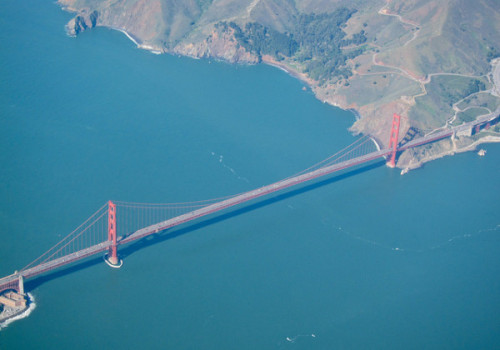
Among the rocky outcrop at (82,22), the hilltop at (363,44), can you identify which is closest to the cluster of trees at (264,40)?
the hilltop at (363,44)

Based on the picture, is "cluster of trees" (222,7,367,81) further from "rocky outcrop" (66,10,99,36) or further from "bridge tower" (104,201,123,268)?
"bridge tower" (104,201,123,268)

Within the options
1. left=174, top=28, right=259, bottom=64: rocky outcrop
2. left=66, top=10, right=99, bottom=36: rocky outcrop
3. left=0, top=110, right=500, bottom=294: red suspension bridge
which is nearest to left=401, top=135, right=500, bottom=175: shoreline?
left=0, top=110, right=500, bottom=294: red suspension bridge

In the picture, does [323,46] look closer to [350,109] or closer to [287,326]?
[350,109]

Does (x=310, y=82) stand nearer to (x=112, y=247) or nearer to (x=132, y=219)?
(x=132, y=219)

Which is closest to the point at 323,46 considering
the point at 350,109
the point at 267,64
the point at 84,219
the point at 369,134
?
the point at 267,64

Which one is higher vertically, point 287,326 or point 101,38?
point 101,38

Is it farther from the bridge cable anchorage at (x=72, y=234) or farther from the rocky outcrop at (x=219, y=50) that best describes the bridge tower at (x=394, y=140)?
the bridge cable anchorage at (x=72, y=234)
